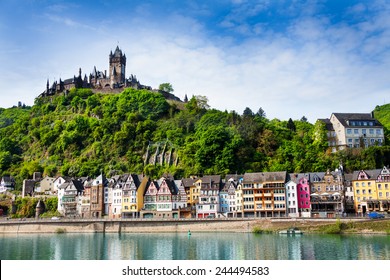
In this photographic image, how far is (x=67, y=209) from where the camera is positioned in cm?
7044

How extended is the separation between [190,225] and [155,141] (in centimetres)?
3298

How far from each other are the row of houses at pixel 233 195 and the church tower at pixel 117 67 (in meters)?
54.0

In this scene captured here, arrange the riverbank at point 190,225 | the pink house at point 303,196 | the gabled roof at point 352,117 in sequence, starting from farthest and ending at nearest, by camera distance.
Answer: the gabled roof at point 352,117
the pink house at point 303,196
the riverbank at point 190,225

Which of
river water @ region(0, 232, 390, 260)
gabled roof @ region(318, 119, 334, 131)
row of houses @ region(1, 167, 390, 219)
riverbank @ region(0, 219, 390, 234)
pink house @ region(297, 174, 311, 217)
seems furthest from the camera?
gabled roof @ region(318, 119, 334, 131)

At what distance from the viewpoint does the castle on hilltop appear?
380 ft

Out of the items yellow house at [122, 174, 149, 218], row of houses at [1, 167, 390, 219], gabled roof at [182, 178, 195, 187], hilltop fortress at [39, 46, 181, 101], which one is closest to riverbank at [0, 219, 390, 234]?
row of houses at [1, 167, 390, 219]

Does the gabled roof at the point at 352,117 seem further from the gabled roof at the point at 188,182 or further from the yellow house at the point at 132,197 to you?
the yellow house at the point at 132,197

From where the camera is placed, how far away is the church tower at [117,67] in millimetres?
120375

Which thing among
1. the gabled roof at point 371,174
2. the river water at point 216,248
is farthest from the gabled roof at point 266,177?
the river water at point 216,248

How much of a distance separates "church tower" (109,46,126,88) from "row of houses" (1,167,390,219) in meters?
54.0

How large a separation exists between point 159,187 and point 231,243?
25403 millimetres

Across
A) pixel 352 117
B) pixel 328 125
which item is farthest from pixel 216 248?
pixel 352 117

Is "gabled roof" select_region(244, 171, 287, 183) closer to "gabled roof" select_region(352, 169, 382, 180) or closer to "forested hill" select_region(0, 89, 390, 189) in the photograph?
"forested hill" select_region(0, 89, 390, 189)
